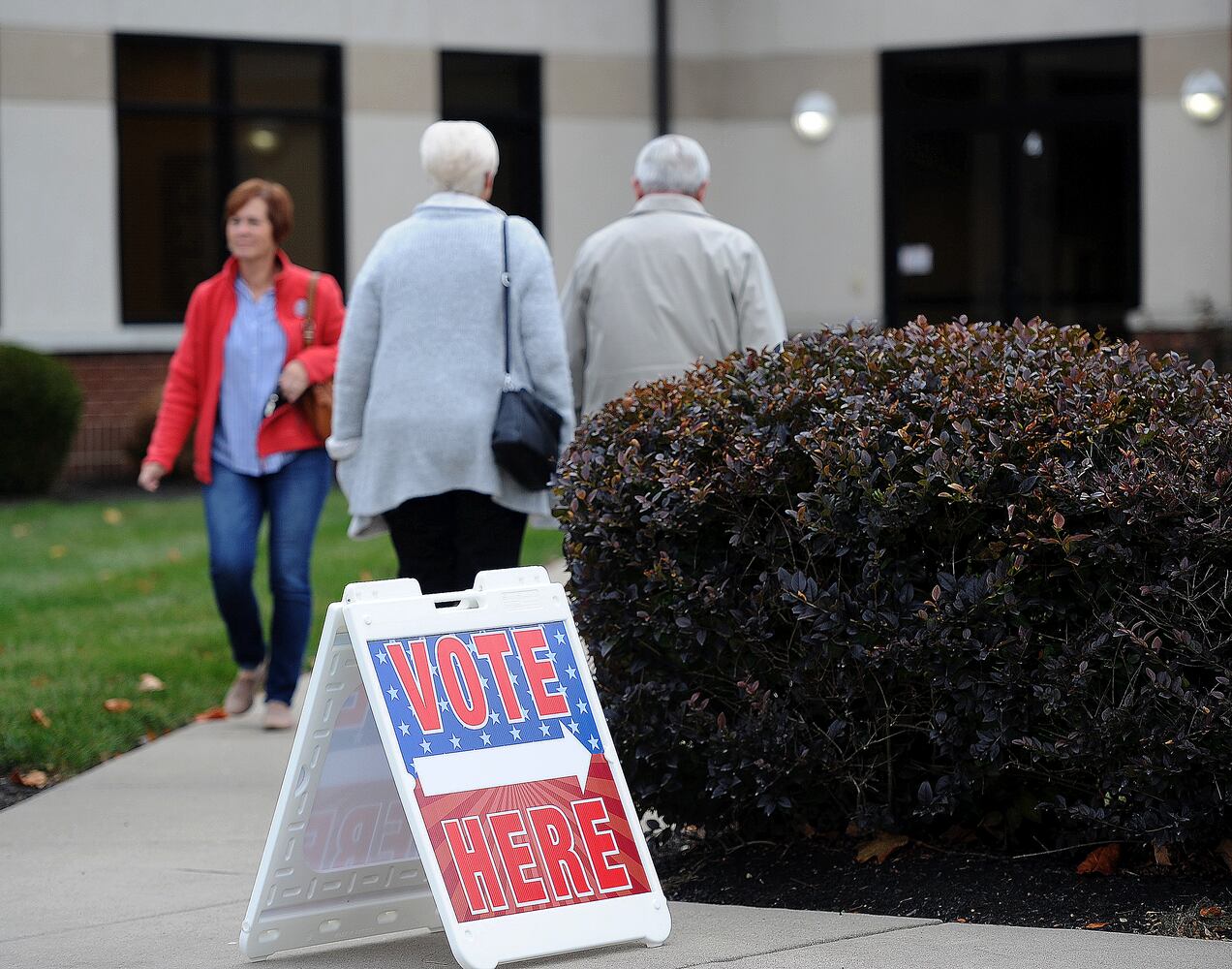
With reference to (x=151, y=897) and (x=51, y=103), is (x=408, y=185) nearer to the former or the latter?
(x=51, y=103)

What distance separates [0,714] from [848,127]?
41.3 feet

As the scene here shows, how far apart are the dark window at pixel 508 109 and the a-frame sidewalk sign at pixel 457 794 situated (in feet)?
44.8

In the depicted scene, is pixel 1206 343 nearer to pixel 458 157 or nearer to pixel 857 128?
pixel 857 128

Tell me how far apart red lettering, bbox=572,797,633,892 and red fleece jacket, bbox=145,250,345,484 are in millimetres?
3096

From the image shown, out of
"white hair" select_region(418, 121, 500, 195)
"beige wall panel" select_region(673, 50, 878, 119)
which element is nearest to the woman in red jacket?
"white hair" select_region(418, 121, 500, 195)

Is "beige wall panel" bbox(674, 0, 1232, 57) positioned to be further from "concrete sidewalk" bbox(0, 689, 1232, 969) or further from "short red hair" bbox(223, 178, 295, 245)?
"concrete sidewalk" bbox(0, 689, 1232, 969)

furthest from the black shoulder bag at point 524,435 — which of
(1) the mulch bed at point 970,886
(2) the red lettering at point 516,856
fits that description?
(2) the red lettering at point 516,856

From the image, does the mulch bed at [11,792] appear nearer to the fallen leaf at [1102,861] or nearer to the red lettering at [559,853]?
the red lettering at [559,853]

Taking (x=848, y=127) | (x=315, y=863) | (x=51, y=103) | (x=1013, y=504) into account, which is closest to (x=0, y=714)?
(x=315, y=863)

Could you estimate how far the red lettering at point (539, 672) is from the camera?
13.2 feet

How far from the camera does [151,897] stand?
4.56 meters

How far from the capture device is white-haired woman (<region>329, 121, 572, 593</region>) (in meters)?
5.50

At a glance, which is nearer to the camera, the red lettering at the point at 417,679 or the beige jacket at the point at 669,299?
the red lettering at the point at 417,679

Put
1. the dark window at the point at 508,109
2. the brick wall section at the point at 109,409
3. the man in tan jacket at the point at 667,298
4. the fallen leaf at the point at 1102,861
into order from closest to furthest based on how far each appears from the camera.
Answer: the fallen leaf at the point at 1102,861 → the man in tan jacket at the point at 667,298 → the brick wall section at the point at 109,409 → the dark window at the point at 508,109
